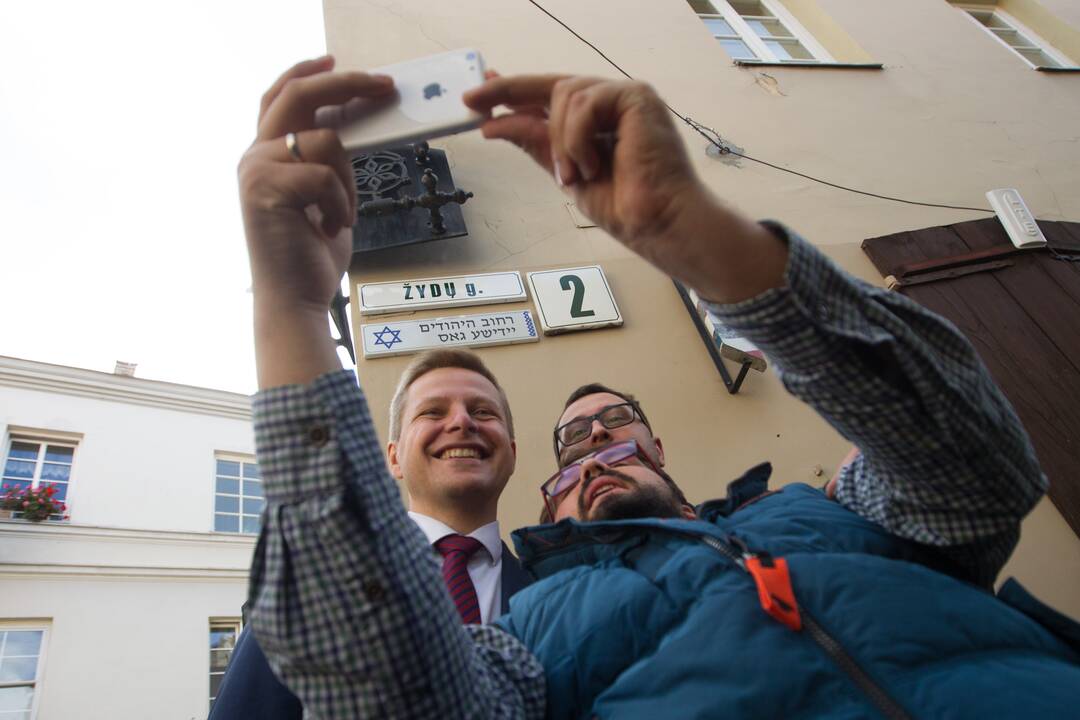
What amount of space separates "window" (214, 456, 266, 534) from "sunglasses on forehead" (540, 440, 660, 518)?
1021 centimetres

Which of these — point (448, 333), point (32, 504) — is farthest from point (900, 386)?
point (32, 504)

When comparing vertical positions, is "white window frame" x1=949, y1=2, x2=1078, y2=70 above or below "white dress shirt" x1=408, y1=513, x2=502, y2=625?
above

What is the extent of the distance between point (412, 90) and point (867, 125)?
4.14 meters

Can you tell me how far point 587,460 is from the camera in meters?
1.76

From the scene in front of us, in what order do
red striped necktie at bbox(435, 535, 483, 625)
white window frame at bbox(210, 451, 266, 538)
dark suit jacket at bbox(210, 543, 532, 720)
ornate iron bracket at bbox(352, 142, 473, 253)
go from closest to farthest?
dark suit jacket at bbox(210, 543, 532, 720), red striped necktie at bbox(435, 535, 483, 625), ornate iron bracket at bbox(352, 142, 473, 253), white window frame at bbox(210, 451, 266, 538)

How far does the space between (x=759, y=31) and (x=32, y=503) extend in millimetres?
10487

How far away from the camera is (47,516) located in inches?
373

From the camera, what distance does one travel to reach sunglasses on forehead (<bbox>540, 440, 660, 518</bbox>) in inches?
70.2

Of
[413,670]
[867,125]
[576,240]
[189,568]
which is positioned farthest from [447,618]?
[189,568]

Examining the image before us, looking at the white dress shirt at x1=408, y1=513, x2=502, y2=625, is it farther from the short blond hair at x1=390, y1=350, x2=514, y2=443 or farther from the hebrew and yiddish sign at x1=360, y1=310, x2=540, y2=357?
→ the hebrew and yiddish sign at x1=360, y1=310, x2=540, y2=357

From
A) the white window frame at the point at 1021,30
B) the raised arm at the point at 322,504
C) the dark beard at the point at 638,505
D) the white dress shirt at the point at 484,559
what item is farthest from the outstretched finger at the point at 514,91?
the white window frame at the point at 1021,30

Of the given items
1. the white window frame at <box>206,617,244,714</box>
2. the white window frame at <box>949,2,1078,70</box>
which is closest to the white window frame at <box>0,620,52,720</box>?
the white window frame at <box>206,617,244,714</box>

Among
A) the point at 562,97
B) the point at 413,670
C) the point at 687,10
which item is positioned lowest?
the point at 413,670

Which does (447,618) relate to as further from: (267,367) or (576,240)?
(576,240)
